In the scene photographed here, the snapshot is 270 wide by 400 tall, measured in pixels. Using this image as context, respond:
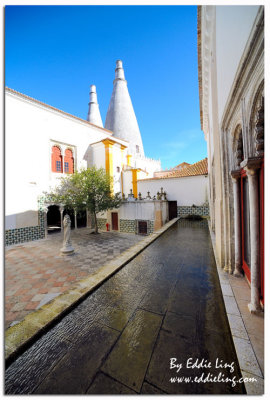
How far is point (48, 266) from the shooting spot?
516cm

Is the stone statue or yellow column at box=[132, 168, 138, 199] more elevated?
yellow column at box=[132, 168, 138, 199]

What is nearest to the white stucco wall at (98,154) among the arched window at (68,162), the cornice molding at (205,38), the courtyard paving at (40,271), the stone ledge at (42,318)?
the arched window at (68,162)

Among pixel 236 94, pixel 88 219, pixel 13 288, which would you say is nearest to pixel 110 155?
pixel 88 219

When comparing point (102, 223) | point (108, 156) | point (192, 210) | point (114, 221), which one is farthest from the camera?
point (108, 156)

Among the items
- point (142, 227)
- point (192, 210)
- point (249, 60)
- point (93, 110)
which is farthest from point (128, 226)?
point (93, 110)

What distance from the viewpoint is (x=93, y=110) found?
1182 inches

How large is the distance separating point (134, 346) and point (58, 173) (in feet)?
37.4

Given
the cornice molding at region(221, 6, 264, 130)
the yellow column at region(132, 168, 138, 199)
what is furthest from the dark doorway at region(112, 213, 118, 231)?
the cornice molding at region(221, 6, 264, 130)

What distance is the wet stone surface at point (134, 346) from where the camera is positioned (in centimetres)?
105

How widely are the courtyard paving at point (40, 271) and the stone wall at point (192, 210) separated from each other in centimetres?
591

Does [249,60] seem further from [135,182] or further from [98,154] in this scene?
[98,154]

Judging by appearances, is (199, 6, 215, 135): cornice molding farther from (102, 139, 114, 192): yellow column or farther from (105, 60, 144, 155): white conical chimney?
(105, 60, 144, 155): white conical chimney

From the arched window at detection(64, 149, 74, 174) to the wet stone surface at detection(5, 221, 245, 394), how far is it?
36.4 ft

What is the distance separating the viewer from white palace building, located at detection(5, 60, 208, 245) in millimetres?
8352
